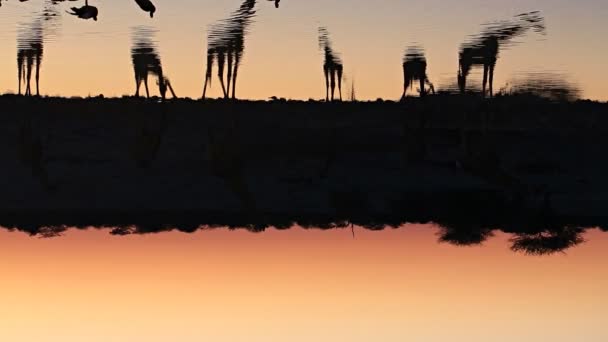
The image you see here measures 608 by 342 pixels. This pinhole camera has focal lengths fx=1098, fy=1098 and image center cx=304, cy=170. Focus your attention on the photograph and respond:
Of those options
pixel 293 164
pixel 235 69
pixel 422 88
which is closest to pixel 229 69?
pixel 235 69

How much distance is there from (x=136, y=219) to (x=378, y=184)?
7.75 meters

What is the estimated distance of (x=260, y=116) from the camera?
143 feet

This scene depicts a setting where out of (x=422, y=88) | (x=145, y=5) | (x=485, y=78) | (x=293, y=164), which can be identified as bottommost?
(x=293, y=164)

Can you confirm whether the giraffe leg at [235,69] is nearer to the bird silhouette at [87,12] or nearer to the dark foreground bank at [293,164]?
the dark foreground bank at [293,164]

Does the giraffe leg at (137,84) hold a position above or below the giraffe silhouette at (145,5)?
below

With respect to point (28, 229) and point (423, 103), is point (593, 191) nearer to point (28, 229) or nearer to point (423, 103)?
point (28, 229)

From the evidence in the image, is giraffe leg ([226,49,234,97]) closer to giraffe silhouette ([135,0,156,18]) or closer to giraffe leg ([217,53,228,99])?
giraffe leg ([217,53,228,99])

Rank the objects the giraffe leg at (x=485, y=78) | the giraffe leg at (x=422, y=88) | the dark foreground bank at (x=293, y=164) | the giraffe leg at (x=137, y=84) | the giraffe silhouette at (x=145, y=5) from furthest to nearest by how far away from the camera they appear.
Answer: the giraffe leg at (x=485, y=78), the giraffe leg at (x=422, y=88), the giraffe leg at (x=137, y=84), the dark foreground bank at (x=293, y=164), the giraffe silhouette at (x=145, y=5)

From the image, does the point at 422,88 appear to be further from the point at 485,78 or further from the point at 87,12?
the point at 87,12

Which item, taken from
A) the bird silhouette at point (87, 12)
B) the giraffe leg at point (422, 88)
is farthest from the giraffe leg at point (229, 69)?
the bird silhouette at point (87, 12)

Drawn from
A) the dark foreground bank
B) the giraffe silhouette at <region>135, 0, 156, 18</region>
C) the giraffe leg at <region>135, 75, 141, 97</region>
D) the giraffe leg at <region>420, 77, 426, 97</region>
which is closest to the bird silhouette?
the giraffe silhouette at <region>135, 0, 156, 18</region>

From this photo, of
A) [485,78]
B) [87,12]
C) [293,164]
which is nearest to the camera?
[87,12]

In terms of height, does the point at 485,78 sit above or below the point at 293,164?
above

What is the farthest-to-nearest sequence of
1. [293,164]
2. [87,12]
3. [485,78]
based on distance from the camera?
[485,78], [293,164], [87,12]
